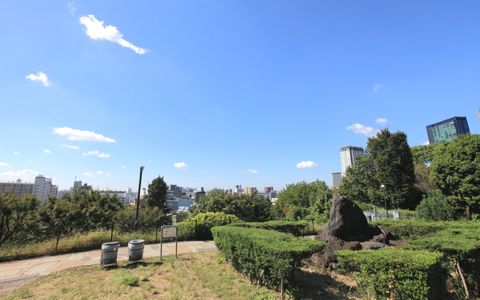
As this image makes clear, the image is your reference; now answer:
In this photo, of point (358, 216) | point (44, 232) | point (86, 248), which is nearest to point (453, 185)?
point (358, 216)

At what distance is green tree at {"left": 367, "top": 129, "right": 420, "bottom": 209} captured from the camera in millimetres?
25234

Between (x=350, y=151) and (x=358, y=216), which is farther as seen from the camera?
(x=350, y=151)

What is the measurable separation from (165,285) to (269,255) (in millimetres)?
2958

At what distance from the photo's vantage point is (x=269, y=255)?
5426 mm

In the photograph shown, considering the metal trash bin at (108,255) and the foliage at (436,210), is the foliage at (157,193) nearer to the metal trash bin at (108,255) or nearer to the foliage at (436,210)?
the metal trash bin at (108,255)

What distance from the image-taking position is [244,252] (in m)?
6.52

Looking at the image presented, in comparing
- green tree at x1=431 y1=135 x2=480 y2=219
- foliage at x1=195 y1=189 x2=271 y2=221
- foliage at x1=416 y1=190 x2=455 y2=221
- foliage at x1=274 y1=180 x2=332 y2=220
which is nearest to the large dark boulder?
foliage at x1=416 y1=190 x2=455 y2=221

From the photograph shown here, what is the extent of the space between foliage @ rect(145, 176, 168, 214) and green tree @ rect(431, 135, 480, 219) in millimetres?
29286

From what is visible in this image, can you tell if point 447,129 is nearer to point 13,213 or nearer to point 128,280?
point 128,280

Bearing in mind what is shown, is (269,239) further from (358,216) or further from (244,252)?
(358,216)

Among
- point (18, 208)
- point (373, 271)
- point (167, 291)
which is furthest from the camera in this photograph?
point (18, 208)

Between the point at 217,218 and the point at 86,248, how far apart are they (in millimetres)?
6555

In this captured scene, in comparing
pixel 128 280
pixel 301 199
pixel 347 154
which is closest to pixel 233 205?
pixel 128 280

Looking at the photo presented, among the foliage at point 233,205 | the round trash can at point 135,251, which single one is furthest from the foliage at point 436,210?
the round trash can at point 135,251
